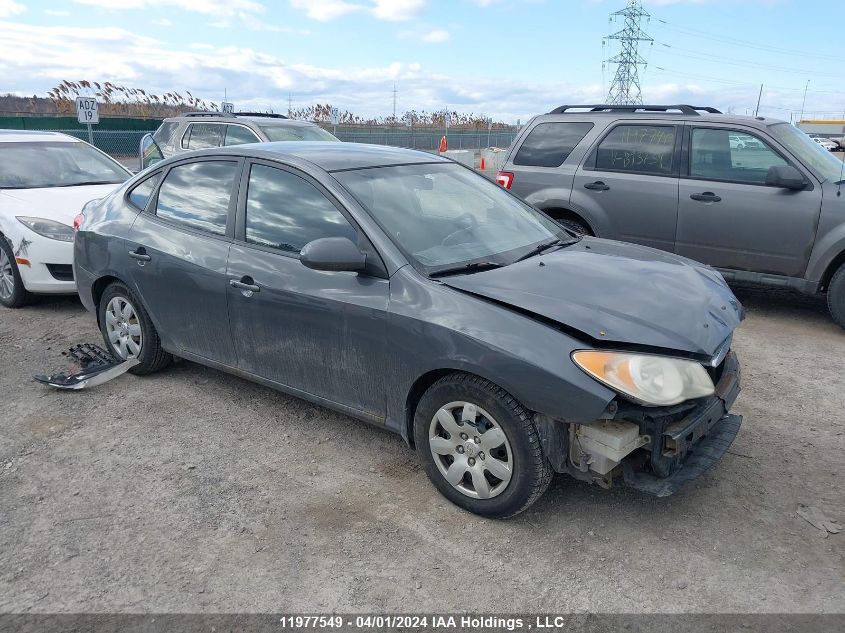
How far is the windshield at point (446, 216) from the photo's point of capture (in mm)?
3637

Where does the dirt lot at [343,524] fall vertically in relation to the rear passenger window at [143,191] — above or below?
below

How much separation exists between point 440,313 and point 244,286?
137cm

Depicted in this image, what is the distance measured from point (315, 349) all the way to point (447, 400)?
91cm

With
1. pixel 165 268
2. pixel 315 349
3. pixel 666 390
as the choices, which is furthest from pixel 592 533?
pixel 165 268

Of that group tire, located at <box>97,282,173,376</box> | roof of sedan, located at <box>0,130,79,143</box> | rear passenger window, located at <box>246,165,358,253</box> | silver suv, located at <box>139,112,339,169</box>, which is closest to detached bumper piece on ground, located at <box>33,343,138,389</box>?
tire, located at <box>97,282,173,376</box>

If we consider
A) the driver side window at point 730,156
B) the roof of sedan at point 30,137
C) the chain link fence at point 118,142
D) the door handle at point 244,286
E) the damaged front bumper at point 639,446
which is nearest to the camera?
the damaged front bumper at point 639,446

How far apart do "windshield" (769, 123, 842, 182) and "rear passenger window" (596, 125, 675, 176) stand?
0.93 metres

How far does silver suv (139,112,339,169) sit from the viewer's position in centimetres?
998

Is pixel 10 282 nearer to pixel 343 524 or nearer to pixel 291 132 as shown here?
pixel 291 132

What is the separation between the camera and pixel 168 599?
2785mm

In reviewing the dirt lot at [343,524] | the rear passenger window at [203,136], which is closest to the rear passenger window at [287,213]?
the dirt lot at [343,524]

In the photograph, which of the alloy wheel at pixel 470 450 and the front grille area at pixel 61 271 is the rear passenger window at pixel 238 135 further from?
the alloy wheel at pixel 470 450

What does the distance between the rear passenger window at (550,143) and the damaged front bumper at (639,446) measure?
469cm

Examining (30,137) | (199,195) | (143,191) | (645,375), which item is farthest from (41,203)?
(645,375)
